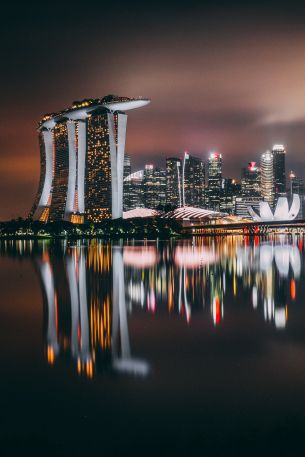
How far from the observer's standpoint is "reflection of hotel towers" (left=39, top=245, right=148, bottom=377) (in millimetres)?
10117

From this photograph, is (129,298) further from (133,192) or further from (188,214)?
(133,192)

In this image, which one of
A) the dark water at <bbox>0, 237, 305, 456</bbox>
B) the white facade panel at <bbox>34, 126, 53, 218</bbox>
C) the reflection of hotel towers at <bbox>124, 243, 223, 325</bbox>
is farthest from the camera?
the white facade panel at <bbox>34, 126, 53, 218</bbox>

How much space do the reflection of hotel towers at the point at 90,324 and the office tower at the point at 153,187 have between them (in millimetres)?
165585

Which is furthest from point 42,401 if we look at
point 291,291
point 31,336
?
point 291,291

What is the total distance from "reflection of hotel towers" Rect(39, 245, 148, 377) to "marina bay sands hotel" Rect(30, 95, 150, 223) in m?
79.3

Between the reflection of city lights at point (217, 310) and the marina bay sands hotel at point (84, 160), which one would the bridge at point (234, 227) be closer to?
the marina bay sands hotel at point (84, 160)

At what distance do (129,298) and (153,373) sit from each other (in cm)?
901

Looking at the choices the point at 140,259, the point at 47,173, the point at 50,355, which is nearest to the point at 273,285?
the point at 50,355

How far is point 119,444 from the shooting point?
256 inches

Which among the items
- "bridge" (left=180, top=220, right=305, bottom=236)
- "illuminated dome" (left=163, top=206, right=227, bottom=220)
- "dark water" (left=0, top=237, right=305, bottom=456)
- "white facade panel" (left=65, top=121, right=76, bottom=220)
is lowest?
"dark water" (left=0, top=237, right=305, bottom=456)

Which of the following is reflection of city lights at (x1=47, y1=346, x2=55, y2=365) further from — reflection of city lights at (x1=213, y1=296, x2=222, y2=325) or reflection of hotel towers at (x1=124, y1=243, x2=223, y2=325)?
reflection of city lights at (x1=213, y1=296, x2=222, y2=325)

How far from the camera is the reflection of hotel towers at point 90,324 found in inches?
398

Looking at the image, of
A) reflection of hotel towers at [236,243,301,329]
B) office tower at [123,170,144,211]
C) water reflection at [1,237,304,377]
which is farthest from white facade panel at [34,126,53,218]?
reflection of hotel towers at [236,243,301,329]

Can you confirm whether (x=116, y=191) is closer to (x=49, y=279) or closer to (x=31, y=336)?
(x=49, y=279)
